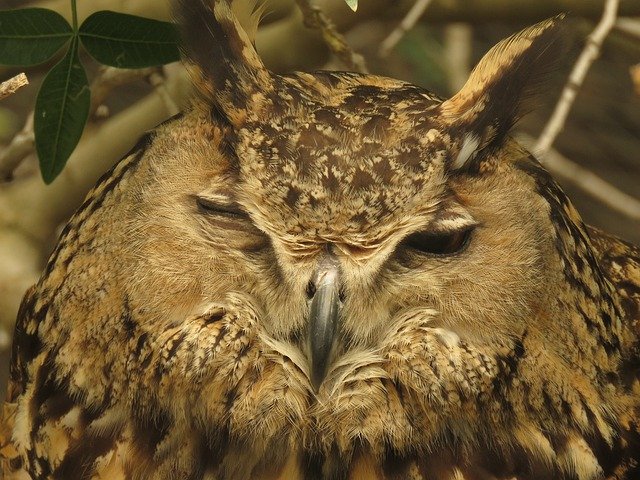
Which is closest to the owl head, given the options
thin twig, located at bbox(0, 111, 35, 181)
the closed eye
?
the closed eye

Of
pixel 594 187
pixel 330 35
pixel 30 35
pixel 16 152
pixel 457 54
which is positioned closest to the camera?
pixel 30 35

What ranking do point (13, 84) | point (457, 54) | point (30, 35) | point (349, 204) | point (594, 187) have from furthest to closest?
point (457, 54), point (594, 187), point (30, 35), point (13, 84), point (349, 204)

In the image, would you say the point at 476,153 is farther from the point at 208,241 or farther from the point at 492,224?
the point at 208,241

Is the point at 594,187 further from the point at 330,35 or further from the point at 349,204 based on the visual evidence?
the point at 349,204

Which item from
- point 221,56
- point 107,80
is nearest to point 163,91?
point 107,80

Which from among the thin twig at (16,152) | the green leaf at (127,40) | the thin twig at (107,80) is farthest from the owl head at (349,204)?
the thin twig at (16,152)

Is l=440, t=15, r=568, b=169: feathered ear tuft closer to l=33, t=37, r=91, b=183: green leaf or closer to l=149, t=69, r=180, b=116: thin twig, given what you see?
l=33, t=37, r=91, b=183: green leaf

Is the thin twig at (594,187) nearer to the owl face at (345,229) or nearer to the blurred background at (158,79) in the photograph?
the blurred background at (158,79)
